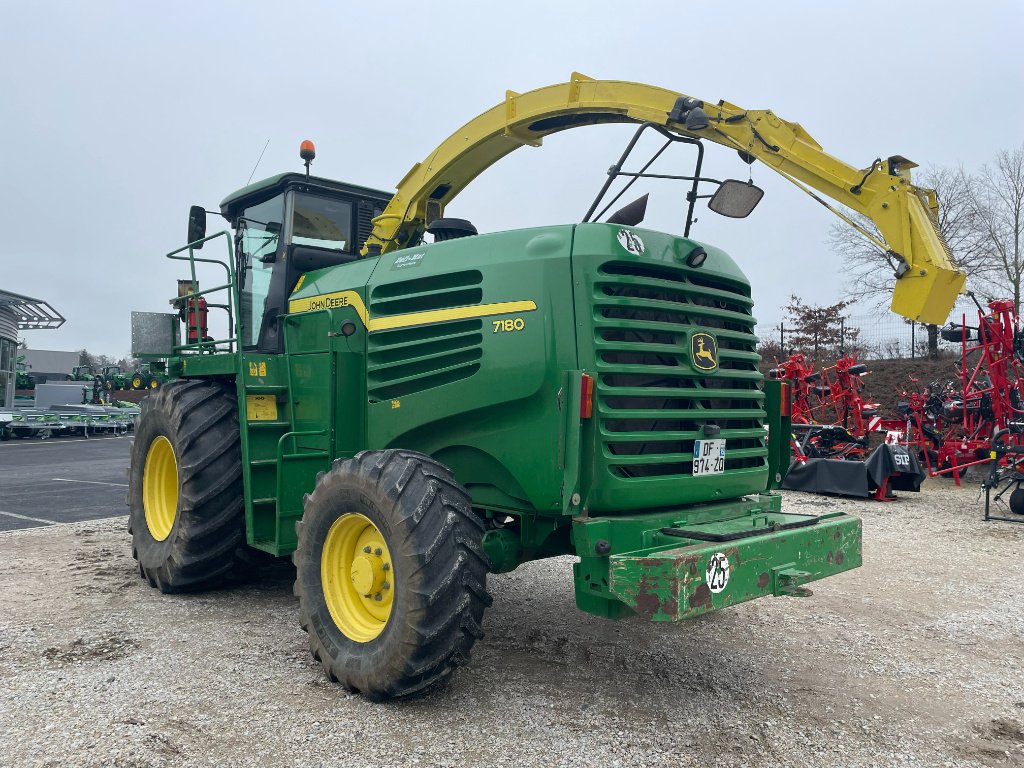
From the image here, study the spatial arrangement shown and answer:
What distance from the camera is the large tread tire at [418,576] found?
3.41 meters

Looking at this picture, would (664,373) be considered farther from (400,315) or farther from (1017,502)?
(1017,502)

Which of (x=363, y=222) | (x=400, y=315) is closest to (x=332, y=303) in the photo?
(x=400, y=315)

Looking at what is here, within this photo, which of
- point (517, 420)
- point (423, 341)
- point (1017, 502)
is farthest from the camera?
point (1017, 502)

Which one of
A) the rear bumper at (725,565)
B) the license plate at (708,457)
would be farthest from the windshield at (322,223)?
the rear bumper at (725,565)

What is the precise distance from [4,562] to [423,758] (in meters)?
5.04

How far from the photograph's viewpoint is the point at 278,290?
5.57 metres

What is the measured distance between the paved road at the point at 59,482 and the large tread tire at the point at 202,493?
4.05 metres

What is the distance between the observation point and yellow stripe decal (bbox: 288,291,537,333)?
3830 millimetres

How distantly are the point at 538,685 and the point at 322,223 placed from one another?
3578 mm

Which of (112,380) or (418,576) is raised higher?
(112,380)

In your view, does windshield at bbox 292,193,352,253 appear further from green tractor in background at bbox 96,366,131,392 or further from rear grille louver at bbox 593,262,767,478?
green tractor in background at bbox 96,366,131,392

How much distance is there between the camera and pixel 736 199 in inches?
180

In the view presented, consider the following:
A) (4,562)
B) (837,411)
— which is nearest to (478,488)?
(4,562)

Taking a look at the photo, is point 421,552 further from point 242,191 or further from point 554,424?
point 242,191
